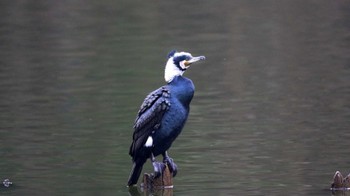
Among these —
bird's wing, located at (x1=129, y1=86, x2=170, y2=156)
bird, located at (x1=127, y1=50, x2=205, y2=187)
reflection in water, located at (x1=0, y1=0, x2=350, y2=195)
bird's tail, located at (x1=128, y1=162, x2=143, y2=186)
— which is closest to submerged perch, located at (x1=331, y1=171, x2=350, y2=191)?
reflection in water, located at (x1=0, y1=0, x2=350, y2=195)

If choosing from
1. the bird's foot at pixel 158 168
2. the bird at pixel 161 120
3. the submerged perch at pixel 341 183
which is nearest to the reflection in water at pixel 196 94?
the submerged perch at pixel 341 183

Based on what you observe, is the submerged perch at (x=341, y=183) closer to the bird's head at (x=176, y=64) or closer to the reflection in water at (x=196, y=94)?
the reflection in water at (x=196, y=94)

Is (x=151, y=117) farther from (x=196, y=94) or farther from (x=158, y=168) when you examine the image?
(x=196, y=94)

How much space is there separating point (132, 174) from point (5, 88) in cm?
721

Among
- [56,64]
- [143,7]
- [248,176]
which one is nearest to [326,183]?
[248,176]

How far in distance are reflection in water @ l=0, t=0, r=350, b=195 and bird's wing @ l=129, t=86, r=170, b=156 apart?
55 cm

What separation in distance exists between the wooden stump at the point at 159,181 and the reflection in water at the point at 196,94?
13cm

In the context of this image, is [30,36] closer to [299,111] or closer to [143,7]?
[143,7]

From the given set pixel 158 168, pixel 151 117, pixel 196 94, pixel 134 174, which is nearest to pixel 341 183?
pixel 158 168

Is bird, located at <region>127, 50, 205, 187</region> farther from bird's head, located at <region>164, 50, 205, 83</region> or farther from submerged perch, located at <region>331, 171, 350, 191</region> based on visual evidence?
submerged perch, located at <region>331, 171, 350, 191</region>

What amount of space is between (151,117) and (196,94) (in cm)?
593

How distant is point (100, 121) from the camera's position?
47.2ft

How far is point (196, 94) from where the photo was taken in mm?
16266

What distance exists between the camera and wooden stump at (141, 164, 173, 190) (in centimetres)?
1046
